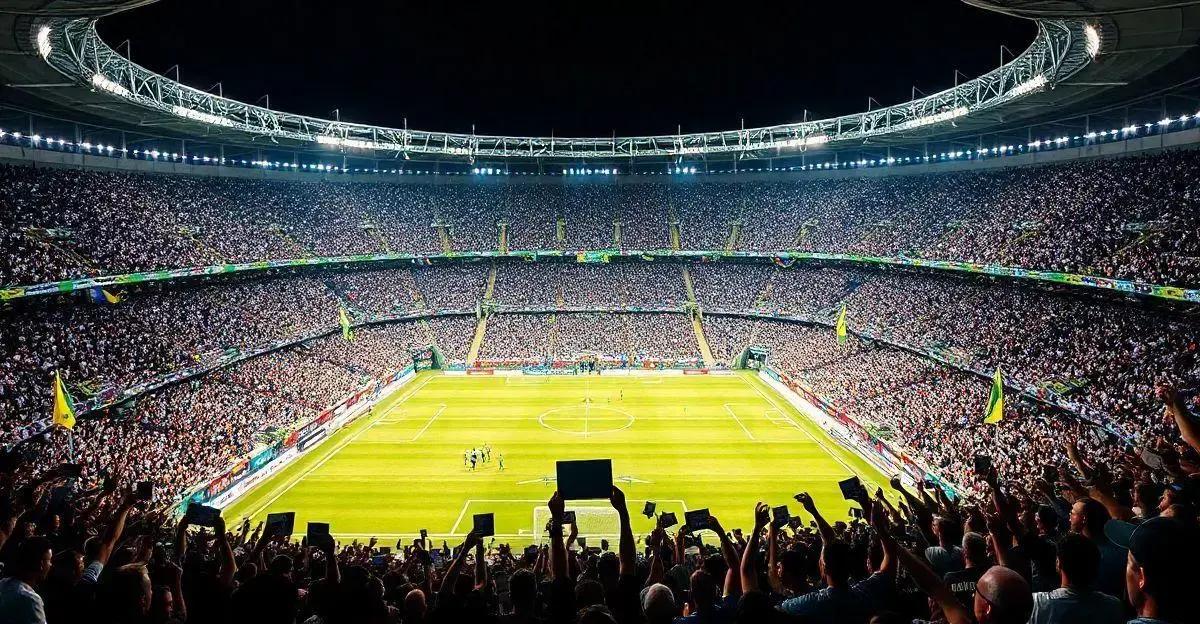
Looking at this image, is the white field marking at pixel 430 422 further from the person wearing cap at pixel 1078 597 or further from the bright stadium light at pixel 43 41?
the person wearing cap at pixel 1078 597

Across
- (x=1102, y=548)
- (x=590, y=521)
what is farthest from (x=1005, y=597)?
(x=590, y=521)

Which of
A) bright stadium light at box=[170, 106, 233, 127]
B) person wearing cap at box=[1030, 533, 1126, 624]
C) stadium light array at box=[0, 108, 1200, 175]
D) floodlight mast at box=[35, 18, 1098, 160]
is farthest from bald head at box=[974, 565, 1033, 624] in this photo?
bright stadium light at box=[170, 106, 233, 127]

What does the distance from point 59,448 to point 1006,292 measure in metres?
49.8

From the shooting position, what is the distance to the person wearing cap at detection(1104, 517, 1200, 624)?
335 centimetres

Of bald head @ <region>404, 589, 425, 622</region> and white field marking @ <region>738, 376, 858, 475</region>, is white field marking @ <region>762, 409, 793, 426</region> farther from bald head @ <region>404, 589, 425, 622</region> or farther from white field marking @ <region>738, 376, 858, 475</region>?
bald head @ <region>404, 589, 425, 622</region>

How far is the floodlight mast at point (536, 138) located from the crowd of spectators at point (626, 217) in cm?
664

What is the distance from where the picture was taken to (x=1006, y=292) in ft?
133

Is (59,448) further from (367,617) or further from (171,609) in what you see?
(367,617)

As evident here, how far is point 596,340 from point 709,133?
→ 23206mm

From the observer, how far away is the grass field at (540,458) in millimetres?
28078

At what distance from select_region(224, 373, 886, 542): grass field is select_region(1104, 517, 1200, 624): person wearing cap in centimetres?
2380

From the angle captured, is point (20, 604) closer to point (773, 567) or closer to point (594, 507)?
point (773, 567)

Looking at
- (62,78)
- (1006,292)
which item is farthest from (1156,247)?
(62,78)

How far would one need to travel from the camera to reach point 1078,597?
3.98 m
